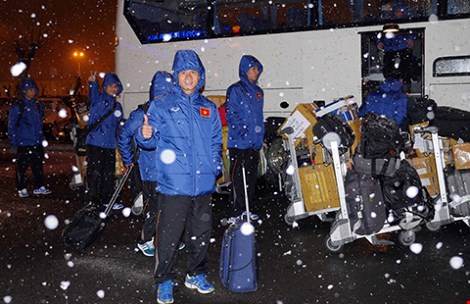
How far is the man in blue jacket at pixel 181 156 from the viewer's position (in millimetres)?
Result: 3994

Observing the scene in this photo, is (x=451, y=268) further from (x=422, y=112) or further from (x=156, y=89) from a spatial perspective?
(x=156, y=89)

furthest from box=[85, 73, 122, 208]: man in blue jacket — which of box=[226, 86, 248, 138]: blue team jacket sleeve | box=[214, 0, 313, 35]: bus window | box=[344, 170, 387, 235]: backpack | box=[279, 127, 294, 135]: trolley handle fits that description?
box=[214, 0, 313, 35]: bus window

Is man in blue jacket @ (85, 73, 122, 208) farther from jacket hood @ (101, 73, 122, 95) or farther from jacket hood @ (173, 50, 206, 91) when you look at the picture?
jacket hood @ (173, 50, 206, 91)

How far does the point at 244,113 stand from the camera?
616 centimetres

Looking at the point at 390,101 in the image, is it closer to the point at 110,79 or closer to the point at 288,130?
the point at 288,130

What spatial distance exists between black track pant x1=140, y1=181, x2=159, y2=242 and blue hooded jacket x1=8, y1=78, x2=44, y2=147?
3.91m

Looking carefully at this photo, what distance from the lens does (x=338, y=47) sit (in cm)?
880

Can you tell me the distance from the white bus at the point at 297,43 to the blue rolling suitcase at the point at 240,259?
5.10 meters

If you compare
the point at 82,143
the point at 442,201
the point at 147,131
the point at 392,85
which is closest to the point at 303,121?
the point at 392,85

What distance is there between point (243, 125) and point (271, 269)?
6.12 feet

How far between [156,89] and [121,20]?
5.65 metres

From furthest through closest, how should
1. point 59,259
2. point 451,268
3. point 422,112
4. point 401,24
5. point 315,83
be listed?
point 315,83 < point 401,24 < point 422,112 < point 59,259 < point 451,268

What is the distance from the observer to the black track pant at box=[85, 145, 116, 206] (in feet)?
22.9

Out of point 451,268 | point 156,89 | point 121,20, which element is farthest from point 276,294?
point 121,20
